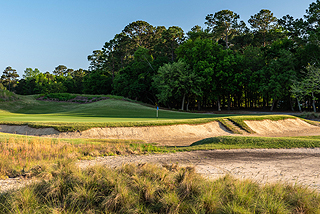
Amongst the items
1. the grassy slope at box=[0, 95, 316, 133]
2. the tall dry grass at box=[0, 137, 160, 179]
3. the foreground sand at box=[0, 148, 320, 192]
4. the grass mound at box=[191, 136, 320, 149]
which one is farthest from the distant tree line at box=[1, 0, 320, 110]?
the tall dry grass at box=[0, 137, 160, 179]

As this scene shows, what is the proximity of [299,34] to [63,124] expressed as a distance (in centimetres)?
5601

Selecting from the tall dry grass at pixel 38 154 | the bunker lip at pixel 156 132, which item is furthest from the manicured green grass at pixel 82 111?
the tall dry grass at pixel 38 154

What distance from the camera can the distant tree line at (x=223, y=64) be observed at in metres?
48.4

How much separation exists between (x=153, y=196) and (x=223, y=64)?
51.1m

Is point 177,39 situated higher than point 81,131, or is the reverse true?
point 177,39

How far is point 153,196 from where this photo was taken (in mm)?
5605

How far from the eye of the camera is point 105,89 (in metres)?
75.1

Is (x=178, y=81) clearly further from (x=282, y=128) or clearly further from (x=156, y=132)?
(x=156, y=132)

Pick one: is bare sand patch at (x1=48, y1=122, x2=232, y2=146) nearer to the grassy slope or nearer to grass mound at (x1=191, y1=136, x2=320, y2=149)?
the grassy slope

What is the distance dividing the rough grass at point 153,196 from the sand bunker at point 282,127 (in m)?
20.1

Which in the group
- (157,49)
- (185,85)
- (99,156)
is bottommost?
(99,156)

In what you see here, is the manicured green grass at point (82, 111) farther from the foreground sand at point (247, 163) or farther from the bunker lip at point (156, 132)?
the foreground sand at point (247, 163)

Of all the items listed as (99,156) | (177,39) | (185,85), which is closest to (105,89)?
(177,39)

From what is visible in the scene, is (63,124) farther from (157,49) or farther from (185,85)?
(157,49)
